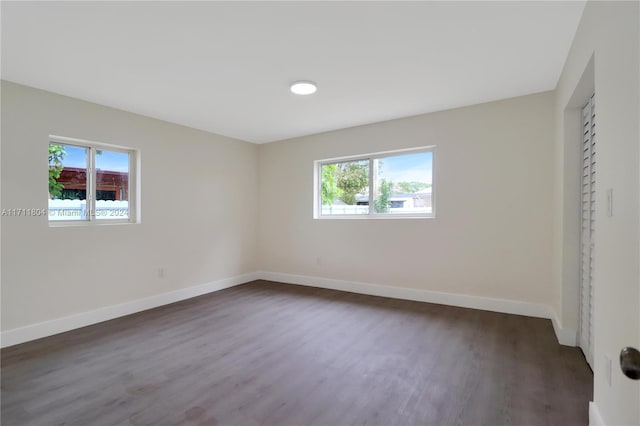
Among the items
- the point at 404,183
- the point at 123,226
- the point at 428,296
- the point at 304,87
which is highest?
the point at 304,87

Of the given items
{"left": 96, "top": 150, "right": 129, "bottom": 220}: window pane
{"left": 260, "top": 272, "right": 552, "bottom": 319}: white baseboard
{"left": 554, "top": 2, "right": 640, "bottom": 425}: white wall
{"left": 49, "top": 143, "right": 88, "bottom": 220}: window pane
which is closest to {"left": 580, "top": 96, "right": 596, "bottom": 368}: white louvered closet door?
{"left": 554, "top": 2, "right": 640, "bottom": 425}: white wall

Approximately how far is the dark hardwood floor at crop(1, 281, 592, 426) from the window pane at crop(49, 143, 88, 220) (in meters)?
1.28

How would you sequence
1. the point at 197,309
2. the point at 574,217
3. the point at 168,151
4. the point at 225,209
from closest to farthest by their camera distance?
the point at 574,217 → the point at 197,309 → the point at 168,151 → the point at 225,209

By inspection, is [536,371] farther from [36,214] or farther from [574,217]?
[36,214]

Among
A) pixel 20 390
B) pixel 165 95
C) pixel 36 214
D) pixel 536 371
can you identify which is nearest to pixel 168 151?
pixel 165 95

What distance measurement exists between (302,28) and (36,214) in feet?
10.1

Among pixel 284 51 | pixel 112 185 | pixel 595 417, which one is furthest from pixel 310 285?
pixel 595 417

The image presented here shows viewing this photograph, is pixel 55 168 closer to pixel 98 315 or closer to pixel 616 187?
pixel 98 315

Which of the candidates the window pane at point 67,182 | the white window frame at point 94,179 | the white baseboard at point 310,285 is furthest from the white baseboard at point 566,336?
the window pane at point 67,182

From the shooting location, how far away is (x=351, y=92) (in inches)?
125

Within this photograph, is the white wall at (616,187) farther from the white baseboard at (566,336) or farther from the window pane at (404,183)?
the window pane at (404,183)

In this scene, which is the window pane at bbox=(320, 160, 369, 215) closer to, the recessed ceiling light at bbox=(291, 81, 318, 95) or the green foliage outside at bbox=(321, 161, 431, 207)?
the green foliage outside at bbox=(321, 161, 431, 207)

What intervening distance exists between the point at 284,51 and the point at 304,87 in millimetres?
647

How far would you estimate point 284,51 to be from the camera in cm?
234
